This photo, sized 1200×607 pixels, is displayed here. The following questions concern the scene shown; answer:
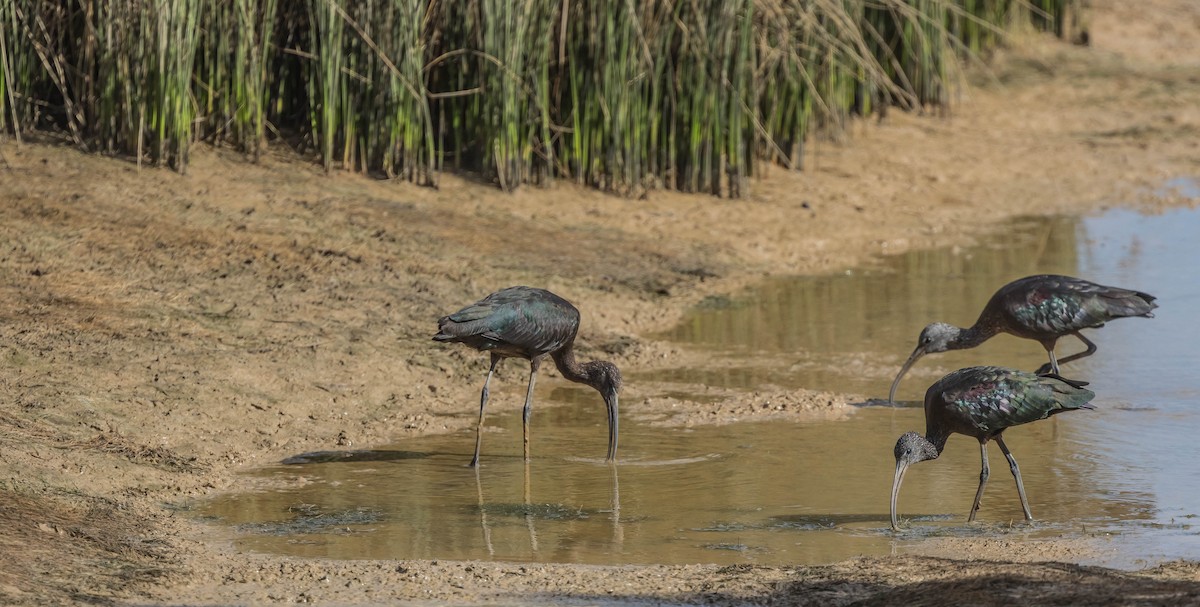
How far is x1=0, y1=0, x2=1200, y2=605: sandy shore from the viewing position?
570 centimetres

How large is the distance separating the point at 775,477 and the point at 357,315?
310cm

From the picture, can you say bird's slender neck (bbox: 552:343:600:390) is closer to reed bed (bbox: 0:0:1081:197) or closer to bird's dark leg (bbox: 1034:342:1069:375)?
bird's dark leg (bbox: 1034:342:1069:375)

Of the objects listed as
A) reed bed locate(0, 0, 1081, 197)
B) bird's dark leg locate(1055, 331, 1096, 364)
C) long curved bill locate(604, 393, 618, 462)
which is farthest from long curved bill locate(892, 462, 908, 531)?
reed bed locate(0, 0, 1081, 197)

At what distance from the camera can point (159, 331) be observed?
8664 mm

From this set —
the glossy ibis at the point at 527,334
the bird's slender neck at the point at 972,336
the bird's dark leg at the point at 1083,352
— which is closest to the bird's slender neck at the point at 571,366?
the glossy ibis at the point at 527,334

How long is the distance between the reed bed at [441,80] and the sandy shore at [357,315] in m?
A: 0.30

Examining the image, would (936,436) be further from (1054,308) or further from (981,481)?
(1054,308)

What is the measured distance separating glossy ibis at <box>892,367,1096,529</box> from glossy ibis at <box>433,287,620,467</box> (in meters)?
1.50

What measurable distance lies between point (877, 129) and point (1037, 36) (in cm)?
453

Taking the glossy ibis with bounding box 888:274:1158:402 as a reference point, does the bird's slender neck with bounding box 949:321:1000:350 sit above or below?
below

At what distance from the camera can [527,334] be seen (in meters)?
7.87

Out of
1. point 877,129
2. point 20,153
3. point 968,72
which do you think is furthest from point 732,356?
point 968,72

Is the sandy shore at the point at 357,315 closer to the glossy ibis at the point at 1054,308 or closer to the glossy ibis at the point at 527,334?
the glossy ibis at the point at 527,334

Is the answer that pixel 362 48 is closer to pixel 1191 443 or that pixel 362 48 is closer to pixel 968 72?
pixel 1191 443
